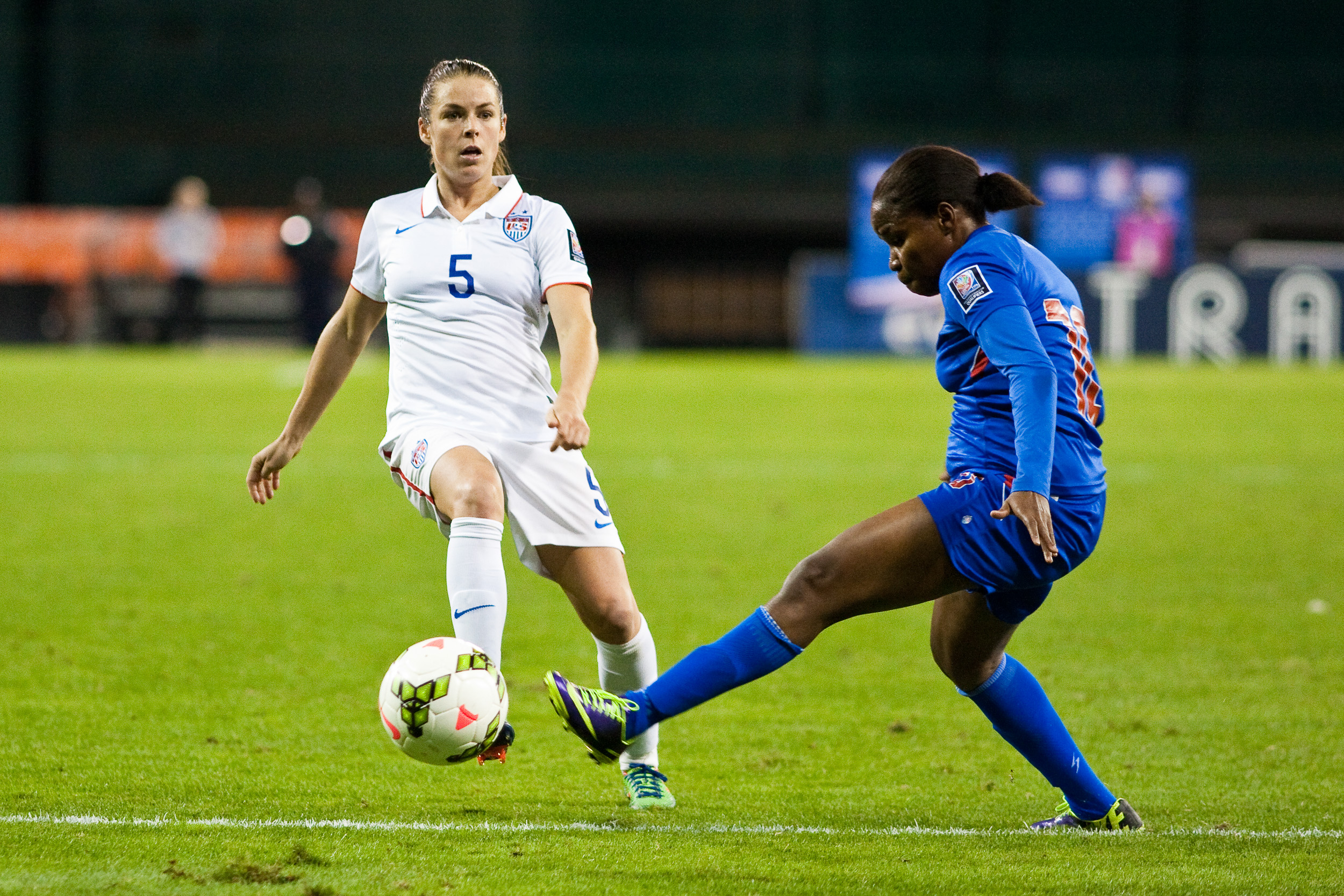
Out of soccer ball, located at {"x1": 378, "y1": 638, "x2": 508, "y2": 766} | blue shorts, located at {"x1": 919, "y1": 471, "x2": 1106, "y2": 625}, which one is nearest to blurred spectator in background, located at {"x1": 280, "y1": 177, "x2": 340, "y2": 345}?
soccer ball, located at {"x1": 378, "y1": 638, "x2": 508, "y2": 766}

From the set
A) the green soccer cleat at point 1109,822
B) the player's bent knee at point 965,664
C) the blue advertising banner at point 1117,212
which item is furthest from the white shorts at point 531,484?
the blue advertising banner at point 1117,212

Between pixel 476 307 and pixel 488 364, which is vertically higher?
pixel 476 307

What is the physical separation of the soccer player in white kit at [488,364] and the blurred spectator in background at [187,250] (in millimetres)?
22447

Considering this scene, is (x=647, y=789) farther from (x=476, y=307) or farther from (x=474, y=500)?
(x=476, y=307)

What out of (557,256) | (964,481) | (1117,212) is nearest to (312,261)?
(1117,212)

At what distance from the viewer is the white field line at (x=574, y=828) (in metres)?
4.11

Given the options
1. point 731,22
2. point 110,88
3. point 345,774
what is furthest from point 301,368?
point 345,774

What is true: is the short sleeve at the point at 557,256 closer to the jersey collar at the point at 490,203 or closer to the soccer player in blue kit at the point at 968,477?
the jersey collar at the point at 490,203

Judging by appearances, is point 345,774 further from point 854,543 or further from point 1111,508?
point 1111,508

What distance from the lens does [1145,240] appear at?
26219 millimetres

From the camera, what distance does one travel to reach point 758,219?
30656 mm

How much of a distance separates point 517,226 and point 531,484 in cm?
76

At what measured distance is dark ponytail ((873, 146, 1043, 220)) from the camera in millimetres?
3992

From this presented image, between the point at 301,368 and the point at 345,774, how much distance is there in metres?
18.9
